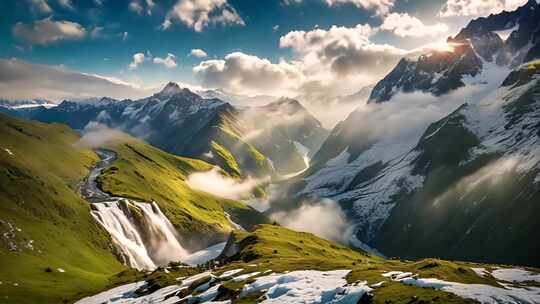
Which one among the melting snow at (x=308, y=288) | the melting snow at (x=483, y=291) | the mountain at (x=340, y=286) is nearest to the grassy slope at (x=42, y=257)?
the mountain at (x=340, y=286)

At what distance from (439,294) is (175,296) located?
2124 inches

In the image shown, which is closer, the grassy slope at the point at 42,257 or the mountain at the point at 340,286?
the mountain at the point at 340,286

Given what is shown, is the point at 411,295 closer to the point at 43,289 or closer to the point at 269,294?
the point at 269,294

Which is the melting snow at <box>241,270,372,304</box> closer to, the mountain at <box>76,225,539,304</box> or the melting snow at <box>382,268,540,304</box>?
the mountain at <box>76,225,539,304</box>

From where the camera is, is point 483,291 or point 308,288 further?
point 308,288

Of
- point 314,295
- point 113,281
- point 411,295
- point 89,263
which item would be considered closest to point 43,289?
point 113,281

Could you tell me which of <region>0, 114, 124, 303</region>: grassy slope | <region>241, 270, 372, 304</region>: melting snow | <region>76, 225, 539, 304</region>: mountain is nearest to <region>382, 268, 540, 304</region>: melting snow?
<region>76, 225, 539, 304</region>: mountain

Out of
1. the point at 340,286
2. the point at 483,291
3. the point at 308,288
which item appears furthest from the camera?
the point at 308,288

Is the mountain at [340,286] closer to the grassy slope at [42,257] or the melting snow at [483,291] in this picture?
the melting snow at [483,291]

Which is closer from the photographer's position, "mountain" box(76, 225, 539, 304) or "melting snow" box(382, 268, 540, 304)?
"melting snow" box(382, 268, 540, 304)

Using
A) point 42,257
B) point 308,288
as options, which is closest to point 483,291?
point 308,288

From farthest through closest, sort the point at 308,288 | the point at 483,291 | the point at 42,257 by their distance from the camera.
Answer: the point at 42,257
the point at 308,288
the point at 483,291

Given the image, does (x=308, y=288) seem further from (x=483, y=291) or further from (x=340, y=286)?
(x=483, y=291)

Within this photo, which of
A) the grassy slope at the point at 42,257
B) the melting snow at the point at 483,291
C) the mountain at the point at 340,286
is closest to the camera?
the melting snow at the point at 483,291
